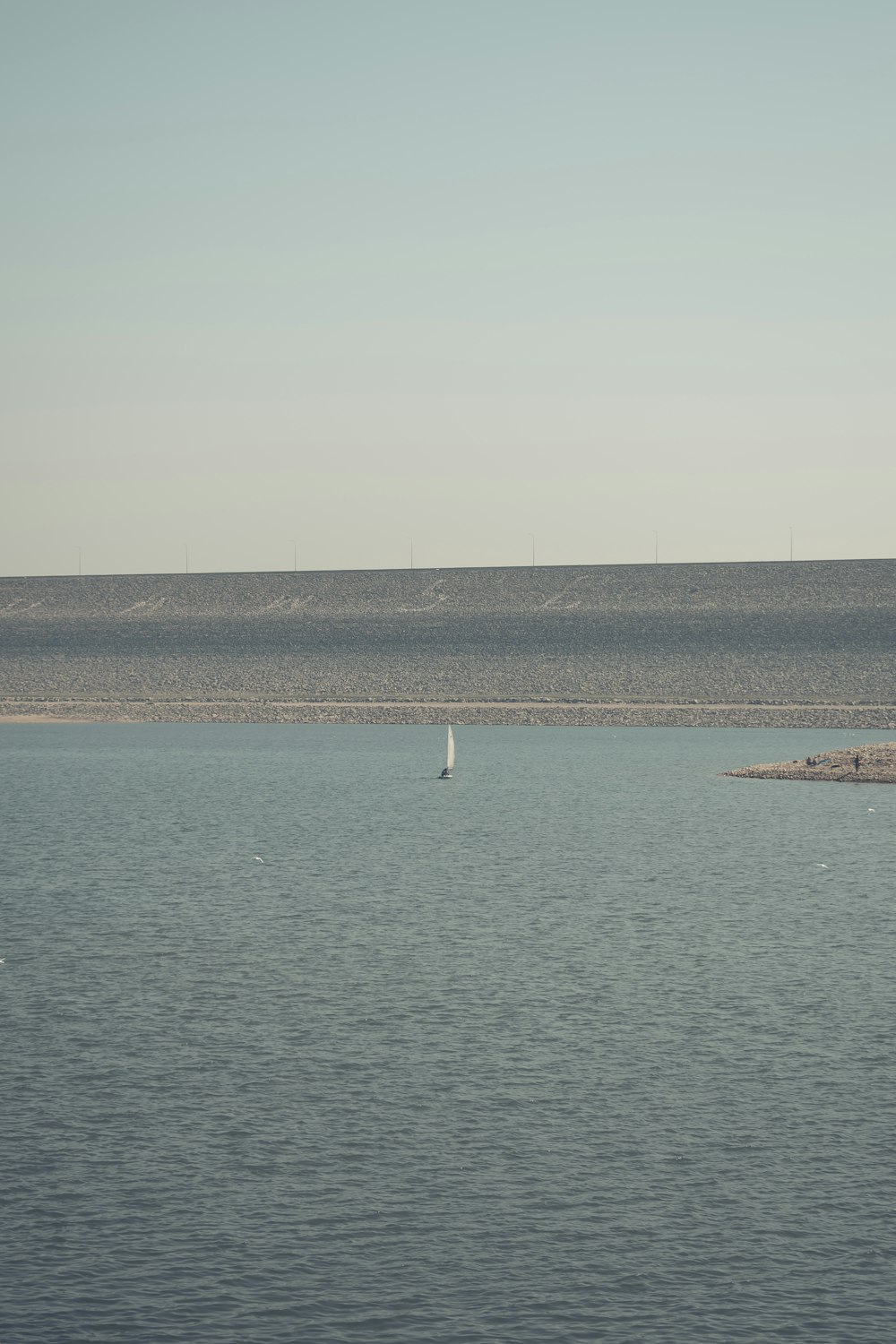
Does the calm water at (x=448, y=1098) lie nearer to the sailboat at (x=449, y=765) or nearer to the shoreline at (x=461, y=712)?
the sailboat at (x=449, y=765)

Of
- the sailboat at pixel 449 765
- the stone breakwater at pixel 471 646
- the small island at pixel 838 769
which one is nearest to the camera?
the small island at pixel 838 769

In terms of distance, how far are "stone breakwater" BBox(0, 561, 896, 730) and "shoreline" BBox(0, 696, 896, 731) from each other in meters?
0.23

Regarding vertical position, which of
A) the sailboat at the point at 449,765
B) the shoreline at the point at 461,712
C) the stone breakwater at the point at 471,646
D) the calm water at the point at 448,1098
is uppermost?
the stone breakwater at the point at 471,646

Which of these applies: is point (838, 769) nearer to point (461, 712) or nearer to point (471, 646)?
point (461, 712)

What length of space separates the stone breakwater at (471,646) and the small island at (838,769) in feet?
133

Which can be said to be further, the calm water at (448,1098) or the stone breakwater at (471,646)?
the stone breakwater at (471,646)

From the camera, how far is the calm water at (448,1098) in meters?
15.7

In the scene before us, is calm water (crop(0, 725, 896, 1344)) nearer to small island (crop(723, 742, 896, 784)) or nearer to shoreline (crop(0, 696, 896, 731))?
small island (crop(723, 742, 896, 784))

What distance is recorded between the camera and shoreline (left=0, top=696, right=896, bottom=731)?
12562 cm

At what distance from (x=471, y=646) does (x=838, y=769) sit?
71.3m

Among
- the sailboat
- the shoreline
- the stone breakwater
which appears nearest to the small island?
the sailboat

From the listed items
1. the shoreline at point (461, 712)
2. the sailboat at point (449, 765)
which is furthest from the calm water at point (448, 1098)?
the shoreline at point (461, 712)

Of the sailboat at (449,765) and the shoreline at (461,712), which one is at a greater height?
the shoreline at (461,712)

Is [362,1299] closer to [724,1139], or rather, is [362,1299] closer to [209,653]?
[724,1139]
